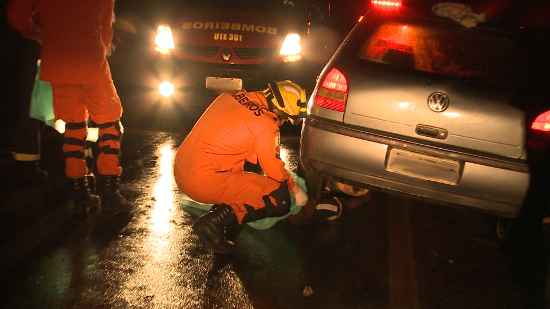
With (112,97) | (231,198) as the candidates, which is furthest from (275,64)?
(231,198)

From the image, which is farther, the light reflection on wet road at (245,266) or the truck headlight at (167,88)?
the truck headlight at (167,88)

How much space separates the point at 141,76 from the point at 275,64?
195 centimetres

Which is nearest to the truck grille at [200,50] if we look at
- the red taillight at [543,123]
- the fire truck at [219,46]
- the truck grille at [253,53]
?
the fire truck at [219,46]

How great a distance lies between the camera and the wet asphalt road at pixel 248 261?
2787 millimetres

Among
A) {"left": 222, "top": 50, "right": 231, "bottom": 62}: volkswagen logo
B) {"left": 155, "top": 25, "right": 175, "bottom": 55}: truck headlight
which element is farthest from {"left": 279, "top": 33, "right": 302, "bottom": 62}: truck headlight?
{"left": 155, "top": 25, "right": 175, "bottom": 55}: truck headlight

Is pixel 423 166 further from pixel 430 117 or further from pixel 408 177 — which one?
pixel 430 117

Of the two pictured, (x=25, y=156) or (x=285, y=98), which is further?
(x=25, y=156)

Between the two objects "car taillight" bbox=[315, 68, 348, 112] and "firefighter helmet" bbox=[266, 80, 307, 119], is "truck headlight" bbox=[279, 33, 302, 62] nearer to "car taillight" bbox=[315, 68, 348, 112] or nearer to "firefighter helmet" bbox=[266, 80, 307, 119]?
"car taillight" bbox=[315, 68, 348, 112]

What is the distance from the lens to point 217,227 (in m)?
3.15

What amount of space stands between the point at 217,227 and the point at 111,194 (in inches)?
49.3

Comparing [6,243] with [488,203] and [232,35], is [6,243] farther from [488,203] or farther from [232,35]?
[232,35]

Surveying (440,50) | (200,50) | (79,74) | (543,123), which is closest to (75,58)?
(79,74)

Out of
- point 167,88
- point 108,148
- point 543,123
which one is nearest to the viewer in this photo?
point 543,123

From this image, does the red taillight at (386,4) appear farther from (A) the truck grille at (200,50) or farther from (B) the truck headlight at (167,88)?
(B) the truck headlight at (167,88)
